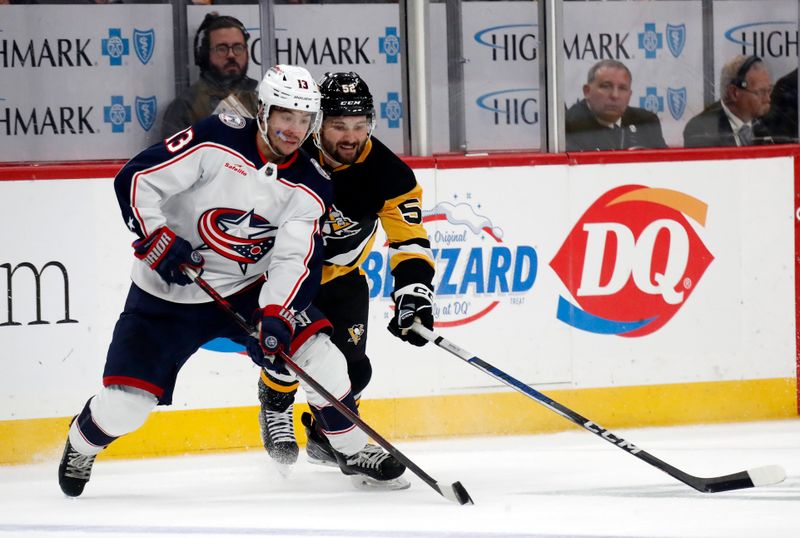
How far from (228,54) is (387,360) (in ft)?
3.84

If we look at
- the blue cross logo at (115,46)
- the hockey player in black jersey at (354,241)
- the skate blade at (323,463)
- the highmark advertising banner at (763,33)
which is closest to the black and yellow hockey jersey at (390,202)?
the hockey player in black jersey at (354,241)

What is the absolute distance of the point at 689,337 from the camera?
427 cm

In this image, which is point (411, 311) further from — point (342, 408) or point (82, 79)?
point (82, 79)

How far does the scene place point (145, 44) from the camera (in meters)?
4.09

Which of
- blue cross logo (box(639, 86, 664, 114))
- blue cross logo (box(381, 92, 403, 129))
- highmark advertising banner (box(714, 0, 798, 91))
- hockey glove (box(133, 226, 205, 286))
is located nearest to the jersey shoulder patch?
hockey glove (box(133, 226, 205, 286))

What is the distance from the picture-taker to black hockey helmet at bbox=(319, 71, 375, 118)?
9.96 ft

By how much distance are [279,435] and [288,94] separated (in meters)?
1.09

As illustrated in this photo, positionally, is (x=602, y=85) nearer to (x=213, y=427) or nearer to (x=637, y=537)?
(x=213, y=427)

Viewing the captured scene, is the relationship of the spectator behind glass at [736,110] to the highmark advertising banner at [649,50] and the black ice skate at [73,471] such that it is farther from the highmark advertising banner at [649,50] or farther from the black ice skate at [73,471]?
the black ice skate at [73,471]

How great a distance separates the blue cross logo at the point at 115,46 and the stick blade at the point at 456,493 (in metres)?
1.97

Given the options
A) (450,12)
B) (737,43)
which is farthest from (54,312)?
(737,43)

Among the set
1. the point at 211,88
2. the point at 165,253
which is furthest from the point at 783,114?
the point at 165,253

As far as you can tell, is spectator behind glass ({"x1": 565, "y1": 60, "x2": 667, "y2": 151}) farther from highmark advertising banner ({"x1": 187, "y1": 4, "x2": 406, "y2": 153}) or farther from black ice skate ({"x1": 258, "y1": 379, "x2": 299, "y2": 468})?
black ice skate ({"x1": 258, "y1": 379, "x2": 299, "y2": 468})

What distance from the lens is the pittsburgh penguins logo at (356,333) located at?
3.42 m
